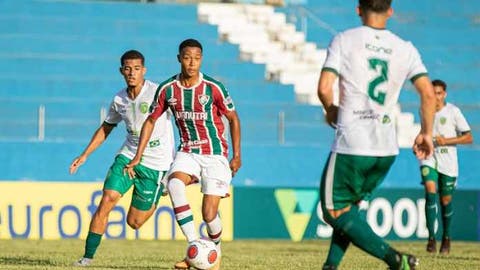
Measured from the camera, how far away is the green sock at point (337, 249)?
802cm

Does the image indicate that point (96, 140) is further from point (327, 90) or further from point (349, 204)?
point (327, 90)

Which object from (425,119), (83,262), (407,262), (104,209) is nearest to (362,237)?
(407,262)

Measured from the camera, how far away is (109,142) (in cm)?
2312

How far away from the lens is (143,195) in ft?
41.7

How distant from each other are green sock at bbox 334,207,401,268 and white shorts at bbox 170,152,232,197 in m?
2.94

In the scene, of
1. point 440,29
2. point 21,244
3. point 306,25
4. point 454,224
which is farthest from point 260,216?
point 440,29

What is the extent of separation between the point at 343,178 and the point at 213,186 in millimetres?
2980

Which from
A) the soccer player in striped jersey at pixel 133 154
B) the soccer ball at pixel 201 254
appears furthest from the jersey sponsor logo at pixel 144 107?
the soccer ball at pixel 201 254

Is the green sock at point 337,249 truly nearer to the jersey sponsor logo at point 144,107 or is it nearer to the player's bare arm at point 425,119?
the player's bare arm at point 425,119

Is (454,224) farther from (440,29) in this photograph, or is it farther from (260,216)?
(440,29)

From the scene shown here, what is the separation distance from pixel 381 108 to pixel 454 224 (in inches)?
570

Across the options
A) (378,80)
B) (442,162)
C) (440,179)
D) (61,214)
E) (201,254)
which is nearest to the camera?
(378,80)

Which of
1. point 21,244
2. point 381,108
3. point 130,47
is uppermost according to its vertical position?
point 130,47

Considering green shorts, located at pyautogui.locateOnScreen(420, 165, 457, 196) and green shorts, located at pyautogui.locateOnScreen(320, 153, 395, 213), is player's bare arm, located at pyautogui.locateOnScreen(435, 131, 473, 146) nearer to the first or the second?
green shorts, located at pyautogui.locateOnScreen(420, 165, 457, 196)
